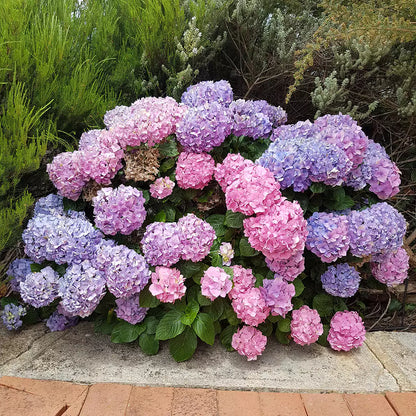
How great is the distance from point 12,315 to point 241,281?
1.06 m

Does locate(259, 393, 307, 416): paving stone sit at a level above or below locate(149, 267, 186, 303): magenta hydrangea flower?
below

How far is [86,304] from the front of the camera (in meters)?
1.83

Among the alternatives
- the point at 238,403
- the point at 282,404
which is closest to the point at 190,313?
the point at 238,403

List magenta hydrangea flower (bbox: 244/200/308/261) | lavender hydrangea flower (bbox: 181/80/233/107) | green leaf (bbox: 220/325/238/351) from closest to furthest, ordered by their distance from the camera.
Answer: magenta hydrangea flower (bbox: 244/200/308/261) → green leaf (bbox: 220/325/238/351) → lavender hydrangea flower (bbox: 181/80/233/107)

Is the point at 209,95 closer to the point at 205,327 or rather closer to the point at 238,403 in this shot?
the point at 205,327

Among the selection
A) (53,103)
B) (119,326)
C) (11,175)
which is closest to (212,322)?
(119,326)

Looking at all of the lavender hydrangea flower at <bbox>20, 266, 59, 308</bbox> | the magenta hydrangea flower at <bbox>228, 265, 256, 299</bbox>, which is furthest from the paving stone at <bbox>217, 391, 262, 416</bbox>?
the lavender hydrangea flower at <bbox>20, 266, 59, 308</bbox>

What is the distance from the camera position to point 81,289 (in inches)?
71.1

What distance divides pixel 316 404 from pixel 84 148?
1.50 meters

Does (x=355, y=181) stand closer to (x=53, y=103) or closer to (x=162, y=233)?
(x=162, y=233)

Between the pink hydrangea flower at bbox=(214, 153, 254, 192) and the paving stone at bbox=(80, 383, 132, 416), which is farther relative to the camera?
the pink hydrangea flower at bbox=(214, 153, 254, 192)

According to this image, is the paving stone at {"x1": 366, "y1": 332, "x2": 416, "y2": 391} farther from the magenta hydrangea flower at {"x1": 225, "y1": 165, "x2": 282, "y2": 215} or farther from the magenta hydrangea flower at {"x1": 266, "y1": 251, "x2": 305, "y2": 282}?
the magenta hydrangea flower at {"x1": 225, "y1": 165, "x2": 282, "y2": 215}

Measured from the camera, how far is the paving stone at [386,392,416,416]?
1677 millimetres

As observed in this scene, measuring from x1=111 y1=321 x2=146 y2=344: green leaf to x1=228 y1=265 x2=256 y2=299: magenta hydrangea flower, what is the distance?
0.44 meters
